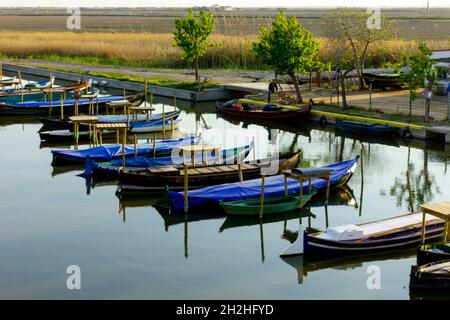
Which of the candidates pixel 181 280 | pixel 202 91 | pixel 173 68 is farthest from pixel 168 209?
pixel 173 68

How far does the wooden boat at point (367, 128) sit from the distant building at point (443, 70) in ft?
28.1

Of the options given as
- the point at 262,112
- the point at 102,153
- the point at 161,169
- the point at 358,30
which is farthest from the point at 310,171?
the point at 358,30

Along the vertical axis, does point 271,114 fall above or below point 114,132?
above

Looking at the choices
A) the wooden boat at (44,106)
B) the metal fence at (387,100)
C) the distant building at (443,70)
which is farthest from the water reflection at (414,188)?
the wooden boat at (44,106)

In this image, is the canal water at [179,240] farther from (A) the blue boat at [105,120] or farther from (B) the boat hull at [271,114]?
(B) the boat hull at [271,114]

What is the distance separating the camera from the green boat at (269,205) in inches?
1105

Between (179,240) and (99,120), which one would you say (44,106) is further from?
(179,240)

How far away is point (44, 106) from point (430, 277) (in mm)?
33758

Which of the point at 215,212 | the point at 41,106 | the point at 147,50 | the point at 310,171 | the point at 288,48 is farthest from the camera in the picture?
the point at 147,50

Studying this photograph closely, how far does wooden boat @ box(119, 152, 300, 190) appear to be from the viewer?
103ft

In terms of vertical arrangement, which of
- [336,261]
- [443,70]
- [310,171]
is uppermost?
[443,70]

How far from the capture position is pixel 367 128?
4238 cm

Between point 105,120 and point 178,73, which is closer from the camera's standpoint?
point 105,120
